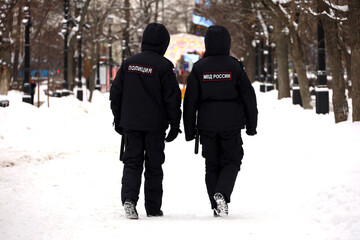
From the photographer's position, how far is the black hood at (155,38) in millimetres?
6062

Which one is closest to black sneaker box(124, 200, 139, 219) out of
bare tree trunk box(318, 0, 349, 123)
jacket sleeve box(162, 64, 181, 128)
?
jacket sleeve box(162, 64, 181, 128)

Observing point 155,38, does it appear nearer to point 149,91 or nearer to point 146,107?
point 149,91

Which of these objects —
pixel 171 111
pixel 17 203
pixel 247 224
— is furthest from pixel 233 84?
pixel 17 203

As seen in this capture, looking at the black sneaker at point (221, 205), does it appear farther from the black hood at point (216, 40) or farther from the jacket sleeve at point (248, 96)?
the black hood at point (216, 40)

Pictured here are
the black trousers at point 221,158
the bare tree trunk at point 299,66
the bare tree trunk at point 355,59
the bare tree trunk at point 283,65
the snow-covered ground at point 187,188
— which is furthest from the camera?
the bare tree trunk at point 283,65

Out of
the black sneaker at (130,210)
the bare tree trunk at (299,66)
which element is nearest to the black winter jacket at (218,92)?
the black sneaker at (130,210)

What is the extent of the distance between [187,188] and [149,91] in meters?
2.69

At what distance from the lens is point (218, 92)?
236 inches

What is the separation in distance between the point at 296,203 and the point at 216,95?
182 centimetres

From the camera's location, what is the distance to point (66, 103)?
2388 centimetres

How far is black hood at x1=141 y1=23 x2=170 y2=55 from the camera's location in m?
6.06

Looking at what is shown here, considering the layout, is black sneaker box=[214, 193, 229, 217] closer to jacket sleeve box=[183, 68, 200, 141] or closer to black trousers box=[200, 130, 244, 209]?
black trousers box=[200, 130, 244, 209]

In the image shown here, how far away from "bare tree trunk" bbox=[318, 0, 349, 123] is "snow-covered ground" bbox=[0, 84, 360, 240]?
413 mm

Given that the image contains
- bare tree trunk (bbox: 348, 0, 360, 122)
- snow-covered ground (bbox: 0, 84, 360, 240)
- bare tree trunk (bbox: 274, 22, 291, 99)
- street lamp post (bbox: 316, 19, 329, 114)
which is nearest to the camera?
snow-covered ground (bbox: 0, 84, 360, 240)
